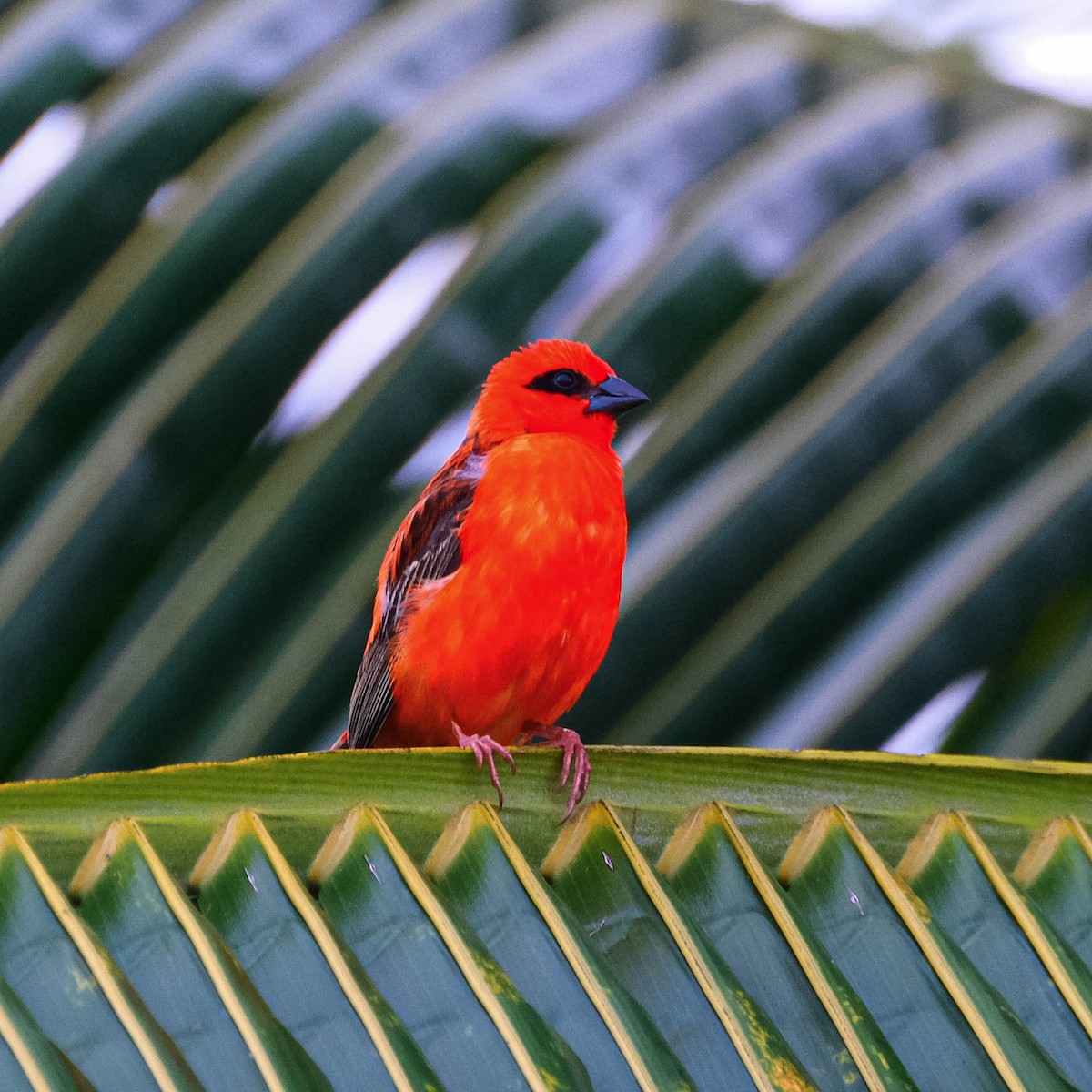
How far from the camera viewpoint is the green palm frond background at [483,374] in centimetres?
211

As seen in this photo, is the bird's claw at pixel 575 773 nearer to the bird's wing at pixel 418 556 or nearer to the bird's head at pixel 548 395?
the bird's wing at pixel 418 556

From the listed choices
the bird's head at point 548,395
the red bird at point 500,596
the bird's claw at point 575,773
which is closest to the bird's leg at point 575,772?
the bird's claw at point 575,773

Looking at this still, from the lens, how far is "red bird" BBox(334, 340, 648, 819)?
242cm

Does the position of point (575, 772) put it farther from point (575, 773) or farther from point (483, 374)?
point (483, 374)

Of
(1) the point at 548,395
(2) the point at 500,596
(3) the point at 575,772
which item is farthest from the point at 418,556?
(3) the point at 575,772

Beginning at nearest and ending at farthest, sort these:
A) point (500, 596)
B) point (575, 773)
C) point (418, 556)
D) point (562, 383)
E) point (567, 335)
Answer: point (575, 773)
point (567, 335)
point (500, 596)
point (418, 556)
point (562, 383)

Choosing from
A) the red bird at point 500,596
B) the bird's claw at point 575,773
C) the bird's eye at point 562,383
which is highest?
the bird's eye at point 562,383

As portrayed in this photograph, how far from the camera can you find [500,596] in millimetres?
2496

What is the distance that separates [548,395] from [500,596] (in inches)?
21.1

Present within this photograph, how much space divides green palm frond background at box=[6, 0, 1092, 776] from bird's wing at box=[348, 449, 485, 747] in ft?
0.62

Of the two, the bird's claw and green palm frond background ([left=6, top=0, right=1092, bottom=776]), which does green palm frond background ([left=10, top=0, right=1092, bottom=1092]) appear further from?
the bird's claw

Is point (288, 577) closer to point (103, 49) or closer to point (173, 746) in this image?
point (173, 746)

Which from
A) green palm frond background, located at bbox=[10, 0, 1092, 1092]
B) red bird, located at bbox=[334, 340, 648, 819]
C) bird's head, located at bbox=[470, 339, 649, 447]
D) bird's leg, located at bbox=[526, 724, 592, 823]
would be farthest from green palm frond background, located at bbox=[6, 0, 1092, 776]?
bird's leg, located at bbox=[526, 724, 592, 823]

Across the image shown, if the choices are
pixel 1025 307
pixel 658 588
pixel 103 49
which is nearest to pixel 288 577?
pixel 658 588
